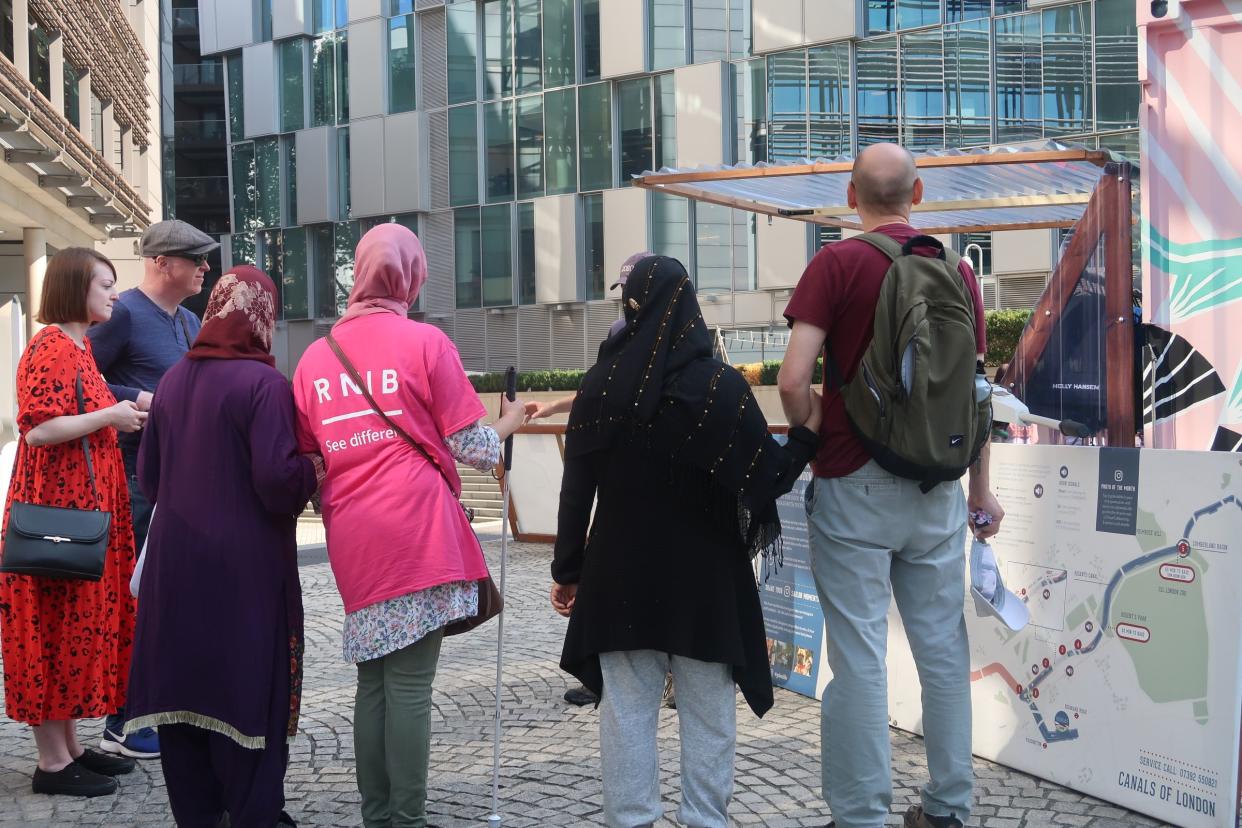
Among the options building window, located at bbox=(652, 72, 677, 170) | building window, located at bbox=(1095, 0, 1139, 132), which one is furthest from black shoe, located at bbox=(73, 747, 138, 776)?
building window, located at bbox=(652, 72, 677, 170)

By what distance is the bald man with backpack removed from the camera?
362cm

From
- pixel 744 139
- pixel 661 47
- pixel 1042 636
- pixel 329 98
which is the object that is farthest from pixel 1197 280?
pixel 329 98

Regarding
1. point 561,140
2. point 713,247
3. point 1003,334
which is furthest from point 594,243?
point 1003,334

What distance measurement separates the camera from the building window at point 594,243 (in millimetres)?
29891

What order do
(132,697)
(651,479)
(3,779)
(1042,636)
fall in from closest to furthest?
1. (651,479)
2. (132,697)
3. (1042,636)
4. (3,779)

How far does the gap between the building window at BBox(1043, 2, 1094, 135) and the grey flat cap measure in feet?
64.3

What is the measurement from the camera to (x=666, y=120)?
28359 mm

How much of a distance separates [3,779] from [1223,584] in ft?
14.8

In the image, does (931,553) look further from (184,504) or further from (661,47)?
(661,47)

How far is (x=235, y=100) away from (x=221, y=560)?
124ft

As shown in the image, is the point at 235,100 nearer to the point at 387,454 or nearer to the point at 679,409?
the point at 387,454

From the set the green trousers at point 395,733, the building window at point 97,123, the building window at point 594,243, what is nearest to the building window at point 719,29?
the building window at point 594,243

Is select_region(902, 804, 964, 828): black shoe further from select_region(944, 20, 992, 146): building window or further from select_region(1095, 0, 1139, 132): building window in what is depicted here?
select_region(944, 20, 992, 146): building window

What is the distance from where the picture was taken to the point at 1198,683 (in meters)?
3.99
